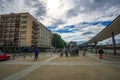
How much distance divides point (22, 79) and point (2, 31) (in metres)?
60.9

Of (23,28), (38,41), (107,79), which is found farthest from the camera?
(38,41)

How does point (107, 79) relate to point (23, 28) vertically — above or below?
below

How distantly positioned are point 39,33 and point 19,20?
51.3 ft

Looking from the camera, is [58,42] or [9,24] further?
[58,42]

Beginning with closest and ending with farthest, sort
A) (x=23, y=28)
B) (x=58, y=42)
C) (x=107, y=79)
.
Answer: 1. (x=107, y=79)
2. (x=23, y=28)
3. (x=58, y=42)

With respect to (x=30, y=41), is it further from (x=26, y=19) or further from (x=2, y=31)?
(x=2, y=31)

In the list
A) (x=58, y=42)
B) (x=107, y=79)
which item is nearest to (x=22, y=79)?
(x=107, y=79)

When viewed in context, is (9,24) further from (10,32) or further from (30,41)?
(30,41)

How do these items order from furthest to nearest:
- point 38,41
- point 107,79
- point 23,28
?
point 38,41
point 23,28
point 107,79

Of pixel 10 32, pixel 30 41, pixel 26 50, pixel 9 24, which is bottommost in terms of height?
pixel 26 50

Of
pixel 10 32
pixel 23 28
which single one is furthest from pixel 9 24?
pixel 23 28

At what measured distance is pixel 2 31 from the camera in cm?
5969

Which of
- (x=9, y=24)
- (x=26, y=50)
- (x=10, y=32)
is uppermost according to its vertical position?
(x=9, y=24)

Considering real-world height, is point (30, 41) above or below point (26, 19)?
below
